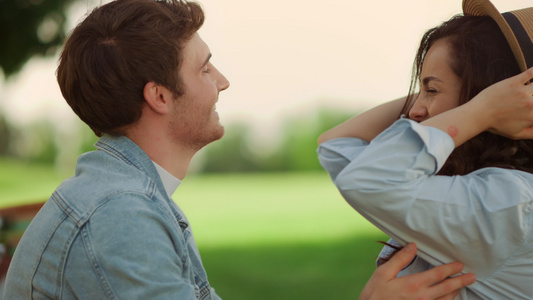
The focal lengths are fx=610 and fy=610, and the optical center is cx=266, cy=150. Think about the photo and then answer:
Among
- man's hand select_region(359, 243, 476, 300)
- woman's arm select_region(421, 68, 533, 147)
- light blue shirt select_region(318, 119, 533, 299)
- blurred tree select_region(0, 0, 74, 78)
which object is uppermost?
blurred tree select_region(0, 0, 74, 78)

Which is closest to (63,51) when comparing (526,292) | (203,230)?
(526,292)

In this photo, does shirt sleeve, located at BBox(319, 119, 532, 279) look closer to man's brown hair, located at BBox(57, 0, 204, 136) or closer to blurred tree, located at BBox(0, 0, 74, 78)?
man's brown hair, located at BBox(57, 0, 204, 136)

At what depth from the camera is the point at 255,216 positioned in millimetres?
11492

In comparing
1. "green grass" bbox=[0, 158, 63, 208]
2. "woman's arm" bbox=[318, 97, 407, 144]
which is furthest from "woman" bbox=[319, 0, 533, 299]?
"green grass" bbox=[0, 158, 63, 208]

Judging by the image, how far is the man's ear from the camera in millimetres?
2270

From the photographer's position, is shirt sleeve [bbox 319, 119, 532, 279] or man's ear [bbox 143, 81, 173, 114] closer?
shirt sleeve [bbox 319, 119, 532, 279]

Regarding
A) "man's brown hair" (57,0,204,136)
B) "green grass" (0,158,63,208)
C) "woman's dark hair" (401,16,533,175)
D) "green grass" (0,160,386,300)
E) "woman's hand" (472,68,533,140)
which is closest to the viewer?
"woman's hand" (472,68,533,140)

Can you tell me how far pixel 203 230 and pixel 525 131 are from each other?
27.3 feet

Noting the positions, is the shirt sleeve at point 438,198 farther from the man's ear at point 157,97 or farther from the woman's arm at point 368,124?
the man's ear at point 157,97

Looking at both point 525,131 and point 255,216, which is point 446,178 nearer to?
point 525,131

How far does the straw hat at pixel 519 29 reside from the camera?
6.15 feet

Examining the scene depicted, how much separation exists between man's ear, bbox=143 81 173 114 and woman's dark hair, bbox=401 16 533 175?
1.01 m

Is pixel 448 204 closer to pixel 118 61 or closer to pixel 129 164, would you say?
pixel 129 164

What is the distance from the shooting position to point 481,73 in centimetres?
199
